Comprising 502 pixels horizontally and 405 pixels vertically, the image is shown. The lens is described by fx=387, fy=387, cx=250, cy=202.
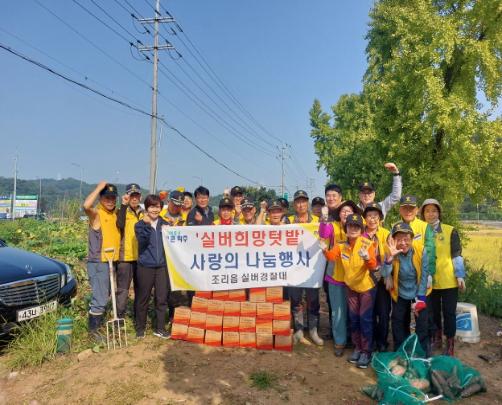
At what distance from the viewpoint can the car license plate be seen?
15.8 ft

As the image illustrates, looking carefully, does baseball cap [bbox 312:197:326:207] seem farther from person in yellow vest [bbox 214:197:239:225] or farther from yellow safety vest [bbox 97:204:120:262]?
yellow safety vest [bbox 97:204:120:262]

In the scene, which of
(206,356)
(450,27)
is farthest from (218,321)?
(450,27)

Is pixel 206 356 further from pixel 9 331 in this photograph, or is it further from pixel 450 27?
pixel 450 27

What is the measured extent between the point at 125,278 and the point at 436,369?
12.3ft

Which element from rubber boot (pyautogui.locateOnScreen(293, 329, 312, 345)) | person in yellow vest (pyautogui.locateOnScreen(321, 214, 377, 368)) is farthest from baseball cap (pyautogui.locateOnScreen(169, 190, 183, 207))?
rubber boot (pyautogui.locateOnScreen(293, 329, 312, 345))

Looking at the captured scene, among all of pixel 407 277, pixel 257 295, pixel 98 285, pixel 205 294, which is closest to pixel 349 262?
pixel 407 277

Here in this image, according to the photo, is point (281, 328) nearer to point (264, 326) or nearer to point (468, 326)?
point (264, 326)

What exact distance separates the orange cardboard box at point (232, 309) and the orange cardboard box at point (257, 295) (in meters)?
0.19

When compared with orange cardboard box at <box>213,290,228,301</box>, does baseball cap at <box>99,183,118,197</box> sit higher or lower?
higher

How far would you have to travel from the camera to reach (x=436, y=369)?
3.73 metres

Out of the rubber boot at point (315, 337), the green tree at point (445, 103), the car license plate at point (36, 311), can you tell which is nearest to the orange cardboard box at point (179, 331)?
the rubber boot at point (315, 337)

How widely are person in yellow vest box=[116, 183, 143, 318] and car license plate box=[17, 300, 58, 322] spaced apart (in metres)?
0.96

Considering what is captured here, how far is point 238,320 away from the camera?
487 cm

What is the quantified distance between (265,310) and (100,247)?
87.3 inches
